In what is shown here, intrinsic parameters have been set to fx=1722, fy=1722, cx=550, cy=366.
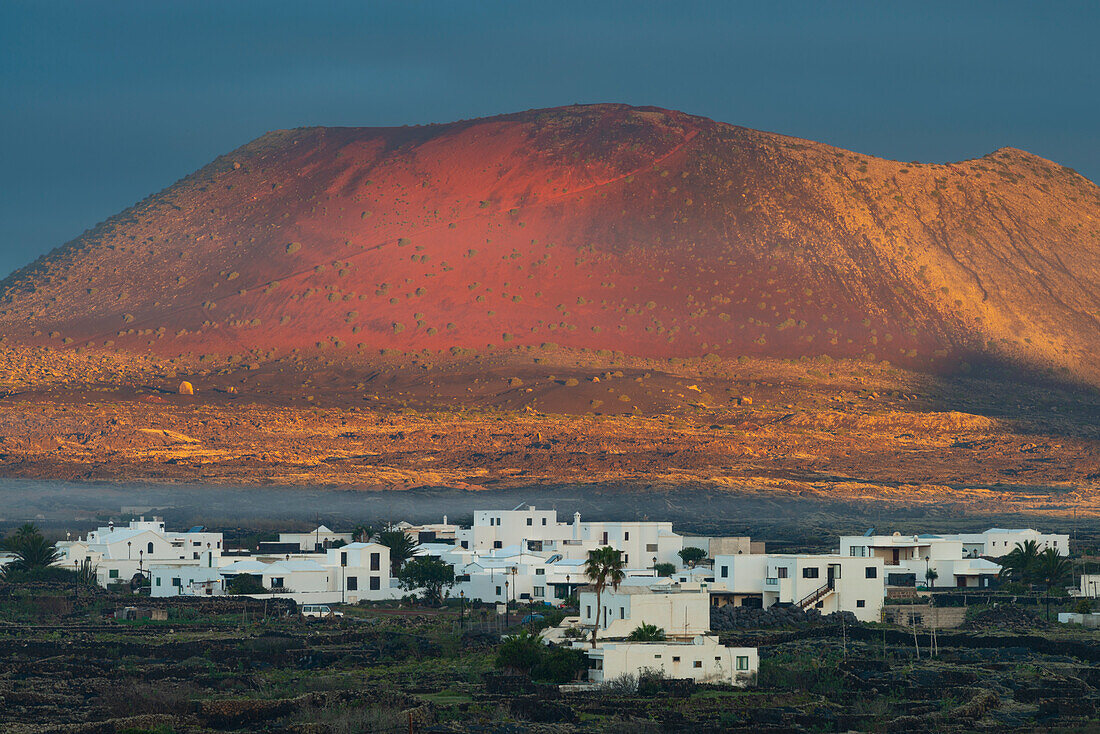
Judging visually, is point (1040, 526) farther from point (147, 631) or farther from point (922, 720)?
point (922, 720)

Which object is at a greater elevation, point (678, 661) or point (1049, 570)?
point (1049, 570)

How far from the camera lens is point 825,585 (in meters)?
63.6

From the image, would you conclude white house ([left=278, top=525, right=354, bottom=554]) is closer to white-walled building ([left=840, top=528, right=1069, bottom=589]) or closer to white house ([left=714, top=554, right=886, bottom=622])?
white-walled building ([left=840, top=528, right=1069, bottom=589])

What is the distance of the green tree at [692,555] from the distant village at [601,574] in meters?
0.15

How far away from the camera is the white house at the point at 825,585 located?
208ft

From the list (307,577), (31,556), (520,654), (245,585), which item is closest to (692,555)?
(307,577)

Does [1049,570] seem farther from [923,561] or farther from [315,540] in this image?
[315,540]

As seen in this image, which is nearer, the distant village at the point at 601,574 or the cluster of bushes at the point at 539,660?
the cluster of bushes at the point at 539,660

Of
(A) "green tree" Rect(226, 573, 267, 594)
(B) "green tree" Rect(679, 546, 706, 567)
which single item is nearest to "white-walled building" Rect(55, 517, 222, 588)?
(A) "green tree" Rect(226, 573, 267, 594)

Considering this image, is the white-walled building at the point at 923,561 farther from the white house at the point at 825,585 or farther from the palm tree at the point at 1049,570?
the white house at the point at 825,585

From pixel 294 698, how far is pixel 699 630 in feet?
48.7

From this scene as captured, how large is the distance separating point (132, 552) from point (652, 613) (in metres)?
40.8

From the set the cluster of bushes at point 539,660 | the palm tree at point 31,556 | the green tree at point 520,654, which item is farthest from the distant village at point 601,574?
the palm tree at point 31,556

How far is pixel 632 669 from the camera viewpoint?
4466 cm
